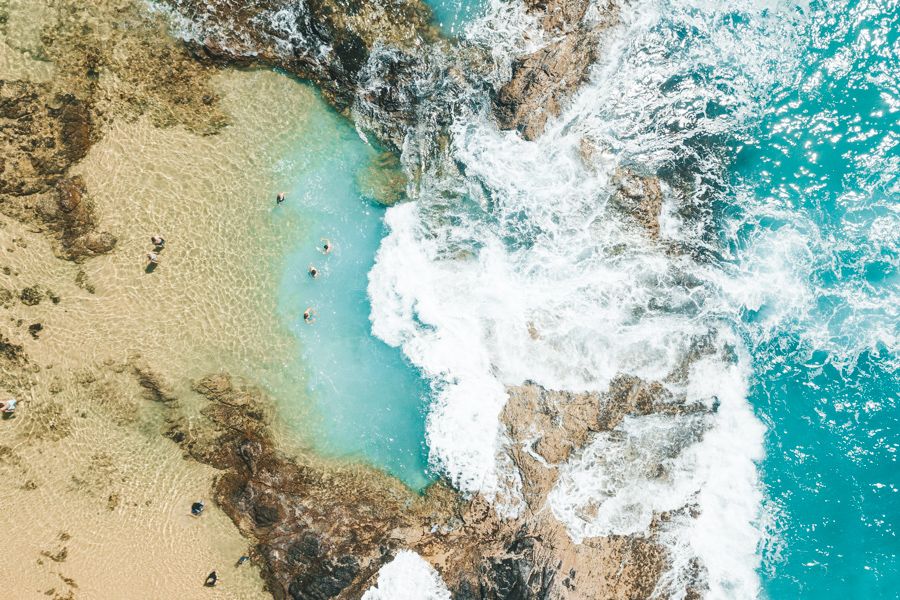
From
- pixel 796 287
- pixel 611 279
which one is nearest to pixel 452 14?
pixel 611 279

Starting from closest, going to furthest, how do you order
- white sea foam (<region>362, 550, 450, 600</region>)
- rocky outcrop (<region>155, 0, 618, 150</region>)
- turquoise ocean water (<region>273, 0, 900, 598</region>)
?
white sea foam (<region>362, 550, 450, 600</region>)
rocky outcrop (<region>155, 0, 618, 150</region>)
turquoise ocean water (<region>273, 0, 900, 598</region>)

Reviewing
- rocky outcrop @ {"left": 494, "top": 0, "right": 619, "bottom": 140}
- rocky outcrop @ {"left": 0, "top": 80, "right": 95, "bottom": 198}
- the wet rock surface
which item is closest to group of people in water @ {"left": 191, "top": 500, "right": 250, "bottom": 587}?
the wet rock surface

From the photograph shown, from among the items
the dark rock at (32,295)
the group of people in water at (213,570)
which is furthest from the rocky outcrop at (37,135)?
the group of people in water at (213,570)

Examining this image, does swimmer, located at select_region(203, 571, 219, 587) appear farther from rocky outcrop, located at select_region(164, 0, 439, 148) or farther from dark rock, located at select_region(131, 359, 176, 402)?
rocky outcrop, located at select_region(164, 0, 439, 148)

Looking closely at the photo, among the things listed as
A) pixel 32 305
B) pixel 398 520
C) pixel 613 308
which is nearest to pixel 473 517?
pixel 398 520

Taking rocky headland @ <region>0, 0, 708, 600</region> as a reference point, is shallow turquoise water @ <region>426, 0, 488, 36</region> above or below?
above

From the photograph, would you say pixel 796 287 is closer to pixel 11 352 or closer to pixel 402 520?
pixel 402 520
